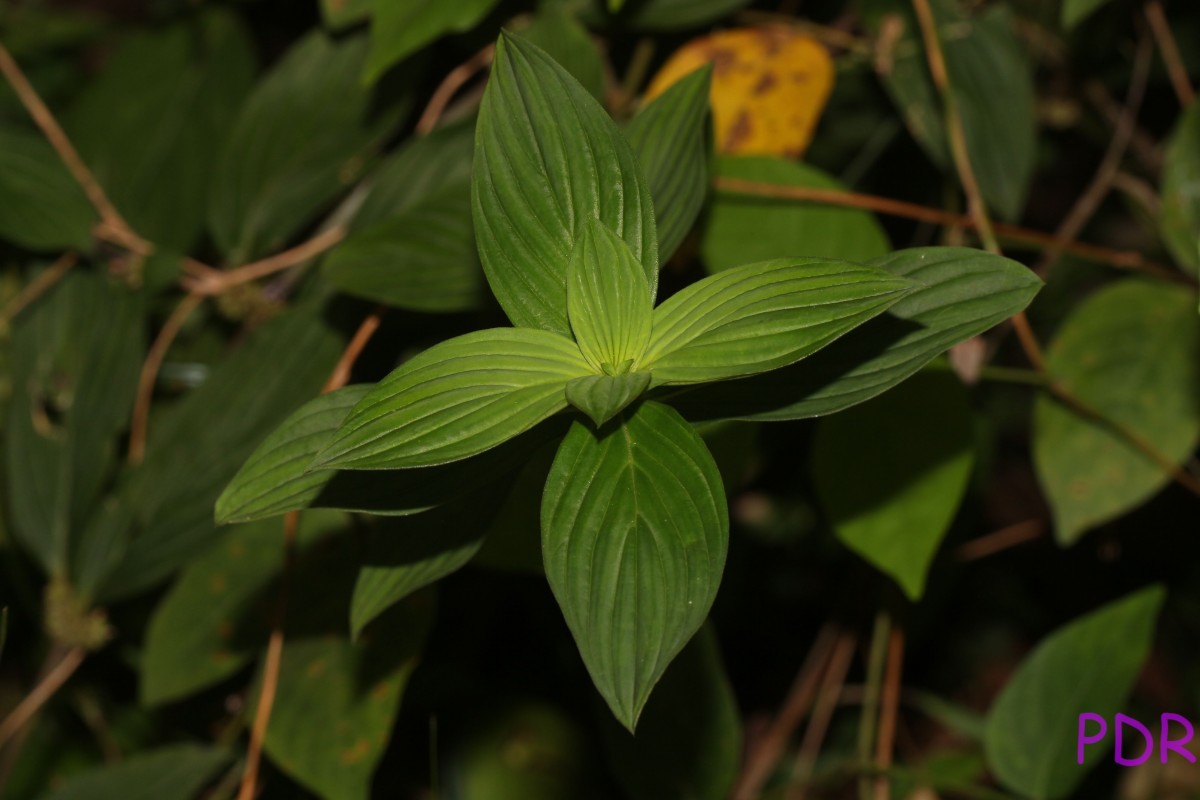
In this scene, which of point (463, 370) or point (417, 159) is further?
point (417, 159)

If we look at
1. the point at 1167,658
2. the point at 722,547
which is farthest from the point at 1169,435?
the point at 1167,658

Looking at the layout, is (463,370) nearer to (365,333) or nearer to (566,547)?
(566,547)

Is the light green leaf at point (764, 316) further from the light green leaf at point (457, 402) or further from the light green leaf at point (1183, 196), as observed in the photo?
the light green leaf at point (1183, 196)

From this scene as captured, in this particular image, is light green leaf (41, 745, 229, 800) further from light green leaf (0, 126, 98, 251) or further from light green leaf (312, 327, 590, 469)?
light green leaf (312, 327, 590, 469)

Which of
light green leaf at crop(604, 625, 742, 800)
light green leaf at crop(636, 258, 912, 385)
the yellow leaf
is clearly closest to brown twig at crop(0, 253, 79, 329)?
the yellow leaf

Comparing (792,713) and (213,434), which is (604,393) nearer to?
(213,434)

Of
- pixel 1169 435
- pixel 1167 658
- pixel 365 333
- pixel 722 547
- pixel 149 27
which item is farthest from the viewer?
pixel 1167 658
